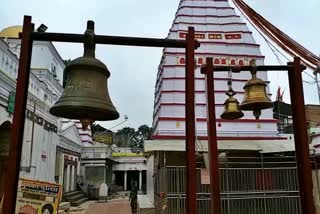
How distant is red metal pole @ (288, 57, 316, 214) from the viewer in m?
4.35

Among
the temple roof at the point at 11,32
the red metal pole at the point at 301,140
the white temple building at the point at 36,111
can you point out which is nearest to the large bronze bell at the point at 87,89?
the red metal pole at the point at 301,140

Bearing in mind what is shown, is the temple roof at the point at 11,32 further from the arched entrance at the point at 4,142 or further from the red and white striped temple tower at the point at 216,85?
the arched entrance at the point at 4,142

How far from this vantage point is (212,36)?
49.0ft

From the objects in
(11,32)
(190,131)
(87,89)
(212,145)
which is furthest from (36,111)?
(11,32)

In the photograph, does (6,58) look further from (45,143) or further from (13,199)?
(13,199)

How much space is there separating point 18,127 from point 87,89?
0.79 meters

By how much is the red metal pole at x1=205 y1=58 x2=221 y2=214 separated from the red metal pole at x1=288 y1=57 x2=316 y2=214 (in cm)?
102

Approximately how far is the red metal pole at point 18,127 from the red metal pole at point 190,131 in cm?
167

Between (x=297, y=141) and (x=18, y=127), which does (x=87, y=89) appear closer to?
(x=18, y=127)

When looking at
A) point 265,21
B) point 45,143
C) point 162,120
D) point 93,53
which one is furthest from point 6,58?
point 265,21

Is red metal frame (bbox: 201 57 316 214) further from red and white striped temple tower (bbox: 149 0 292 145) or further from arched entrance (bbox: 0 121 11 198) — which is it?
red and white striped temple tower (bbox: 149 0 292 145)

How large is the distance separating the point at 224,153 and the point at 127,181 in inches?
1351

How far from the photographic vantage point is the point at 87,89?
3510mm

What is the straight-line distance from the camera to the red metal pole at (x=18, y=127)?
3.42m
